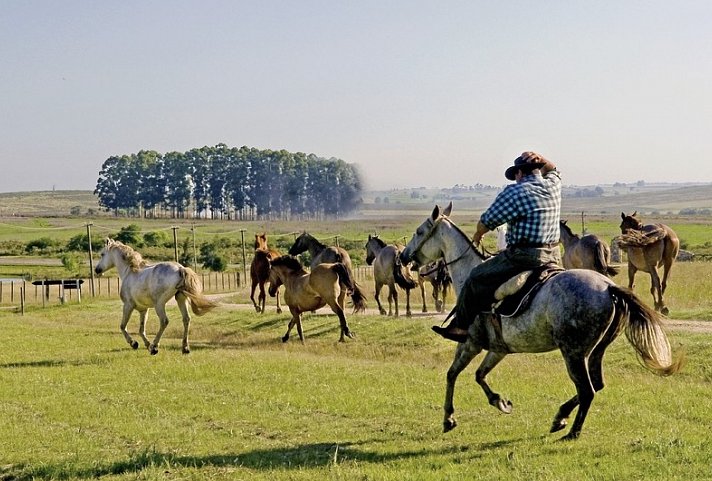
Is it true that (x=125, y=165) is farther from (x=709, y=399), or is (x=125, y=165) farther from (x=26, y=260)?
(x=709, y=399)

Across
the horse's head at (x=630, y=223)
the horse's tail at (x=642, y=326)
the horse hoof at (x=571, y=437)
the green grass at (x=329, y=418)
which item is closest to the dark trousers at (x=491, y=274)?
the horse's tail at (x=642, y=326)

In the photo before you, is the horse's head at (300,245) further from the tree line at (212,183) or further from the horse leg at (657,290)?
the tree line at (212,183)

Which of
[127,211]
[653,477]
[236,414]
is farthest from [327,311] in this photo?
[127,211]

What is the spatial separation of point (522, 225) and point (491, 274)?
64 centimetres

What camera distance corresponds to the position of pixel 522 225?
897 cm

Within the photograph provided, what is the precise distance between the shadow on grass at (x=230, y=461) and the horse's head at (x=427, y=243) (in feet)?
9.09

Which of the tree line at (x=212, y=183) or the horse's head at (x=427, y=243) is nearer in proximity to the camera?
the horse's head at (x=427, y=243)

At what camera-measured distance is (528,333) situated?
29.1 ft

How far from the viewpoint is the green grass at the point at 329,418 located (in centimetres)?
823

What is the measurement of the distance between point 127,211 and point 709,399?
475ft

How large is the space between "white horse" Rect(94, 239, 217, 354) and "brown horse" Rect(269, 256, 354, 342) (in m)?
2.67

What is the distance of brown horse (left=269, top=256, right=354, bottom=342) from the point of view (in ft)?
68.0

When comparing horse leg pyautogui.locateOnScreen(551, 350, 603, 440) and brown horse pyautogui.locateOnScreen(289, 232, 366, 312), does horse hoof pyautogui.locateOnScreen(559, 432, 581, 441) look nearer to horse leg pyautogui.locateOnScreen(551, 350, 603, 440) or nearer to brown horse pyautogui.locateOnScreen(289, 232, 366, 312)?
horse leg pyautogui.locateOnScreen(551, 350, 603, 440)

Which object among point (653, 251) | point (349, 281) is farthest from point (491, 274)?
point (653, 251)
